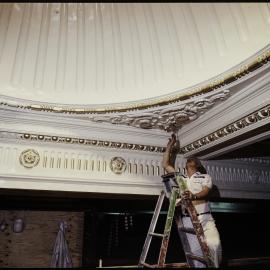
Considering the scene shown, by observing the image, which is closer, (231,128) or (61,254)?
(231,128)

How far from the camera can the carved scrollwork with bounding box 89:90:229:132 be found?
3852mm

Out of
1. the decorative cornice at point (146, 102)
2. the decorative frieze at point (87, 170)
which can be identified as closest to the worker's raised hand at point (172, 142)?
the decorative frieze at point (87, 170)

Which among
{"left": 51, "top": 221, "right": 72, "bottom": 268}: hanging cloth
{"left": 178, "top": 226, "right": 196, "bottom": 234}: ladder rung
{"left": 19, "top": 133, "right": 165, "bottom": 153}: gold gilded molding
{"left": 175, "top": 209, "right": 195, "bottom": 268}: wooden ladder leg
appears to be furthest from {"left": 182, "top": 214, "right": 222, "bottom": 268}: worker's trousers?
{"left": 51, "top": 221, "right": 72, "bottom": 268}: hanging cloth

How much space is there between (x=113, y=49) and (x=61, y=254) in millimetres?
3571

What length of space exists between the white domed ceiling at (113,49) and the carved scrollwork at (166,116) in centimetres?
27

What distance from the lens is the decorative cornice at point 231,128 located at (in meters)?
3.50

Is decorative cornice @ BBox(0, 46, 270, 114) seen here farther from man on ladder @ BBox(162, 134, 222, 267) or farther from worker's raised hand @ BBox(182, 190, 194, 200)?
worker's raised hand @ BBox(182, 190, 194, 200)

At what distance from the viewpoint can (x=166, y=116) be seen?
4234mm

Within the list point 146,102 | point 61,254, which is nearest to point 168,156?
point 146,102

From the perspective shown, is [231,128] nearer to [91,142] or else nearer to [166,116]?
[166,116]

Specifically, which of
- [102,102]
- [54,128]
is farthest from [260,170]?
[54,128]

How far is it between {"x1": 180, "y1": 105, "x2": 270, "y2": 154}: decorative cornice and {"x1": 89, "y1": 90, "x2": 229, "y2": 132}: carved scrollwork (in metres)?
0.39

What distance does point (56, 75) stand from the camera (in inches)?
156

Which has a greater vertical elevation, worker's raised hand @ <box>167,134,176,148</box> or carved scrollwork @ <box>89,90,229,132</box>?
carved scrollwork @ <box>89,90,229,132</box>
